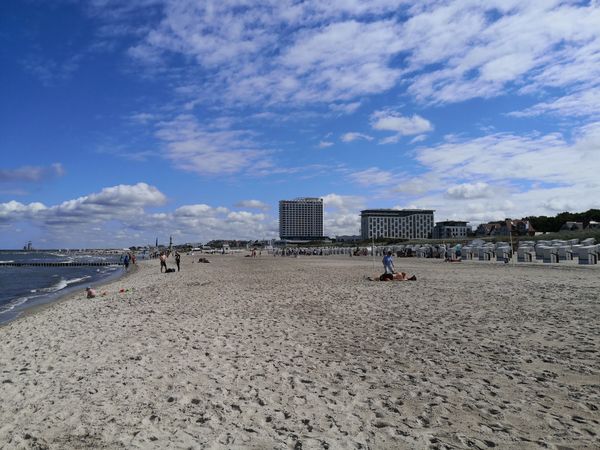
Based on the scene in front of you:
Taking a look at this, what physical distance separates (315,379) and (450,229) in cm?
15730

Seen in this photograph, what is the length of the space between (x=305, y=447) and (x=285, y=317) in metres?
7.24

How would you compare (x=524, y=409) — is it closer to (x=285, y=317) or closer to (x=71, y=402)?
(x=71, y=402)

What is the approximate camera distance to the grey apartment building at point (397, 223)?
17088 cm

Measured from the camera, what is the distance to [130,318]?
41.8 feet

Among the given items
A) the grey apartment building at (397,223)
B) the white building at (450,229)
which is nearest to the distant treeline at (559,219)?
the white building at (450,229)

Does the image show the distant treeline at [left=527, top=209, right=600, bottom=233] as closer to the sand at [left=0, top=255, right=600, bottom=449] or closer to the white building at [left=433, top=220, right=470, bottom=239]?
the white building at [left=433, top=220, right=470, bottom=239]

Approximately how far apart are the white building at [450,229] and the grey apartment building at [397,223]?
244 inches

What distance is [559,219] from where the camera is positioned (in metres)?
86.0

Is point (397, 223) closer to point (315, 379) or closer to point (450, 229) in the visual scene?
point (450, 229)

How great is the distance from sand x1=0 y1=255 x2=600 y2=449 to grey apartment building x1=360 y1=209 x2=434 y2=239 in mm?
160150

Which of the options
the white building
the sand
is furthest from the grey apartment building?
the sand

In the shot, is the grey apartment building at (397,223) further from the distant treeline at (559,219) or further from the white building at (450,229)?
the distant treeline at (559,219)

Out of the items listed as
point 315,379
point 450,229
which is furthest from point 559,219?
point 315,379

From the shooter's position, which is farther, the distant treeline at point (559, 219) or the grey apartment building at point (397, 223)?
the grey apartment building at point (397, 223)
